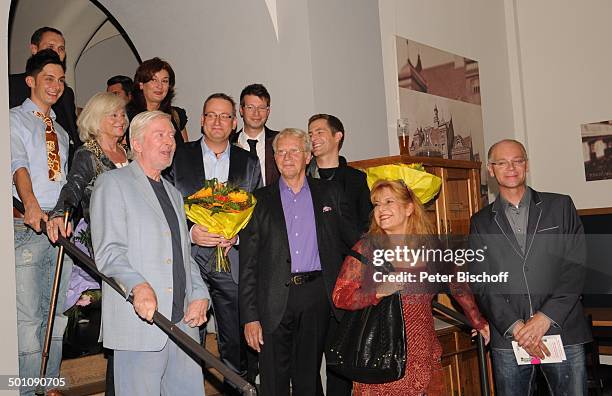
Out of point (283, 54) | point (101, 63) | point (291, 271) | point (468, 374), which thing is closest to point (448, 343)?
point (468, 374)

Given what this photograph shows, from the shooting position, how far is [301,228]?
4082mm

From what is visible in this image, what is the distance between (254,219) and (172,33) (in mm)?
3098

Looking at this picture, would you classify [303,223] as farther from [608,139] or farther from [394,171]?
[608,139]

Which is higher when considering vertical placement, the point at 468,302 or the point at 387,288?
the point at 387,288

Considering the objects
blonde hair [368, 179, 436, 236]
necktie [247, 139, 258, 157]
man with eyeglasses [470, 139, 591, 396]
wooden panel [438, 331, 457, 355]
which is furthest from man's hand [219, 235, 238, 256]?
wooden panel [438, 331, 457, 355]

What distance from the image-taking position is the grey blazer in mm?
3125

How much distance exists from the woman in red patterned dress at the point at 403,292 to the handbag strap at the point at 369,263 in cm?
2

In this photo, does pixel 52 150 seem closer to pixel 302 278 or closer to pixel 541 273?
pixel 302 278

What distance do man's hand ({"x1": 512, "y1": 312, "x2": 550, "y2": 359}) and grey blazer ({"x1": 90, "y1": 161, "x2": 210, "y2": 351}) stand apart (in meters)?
1.78

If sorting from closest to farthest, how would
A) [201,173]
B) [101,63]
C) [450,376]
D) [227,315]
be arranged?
[227,315] < [201,173] < [450,376] < [101,63]

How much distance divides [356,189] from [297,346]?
1.15m

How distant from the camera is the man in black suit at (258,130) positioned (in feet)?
16.1

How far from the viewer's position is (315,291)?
4.00 m

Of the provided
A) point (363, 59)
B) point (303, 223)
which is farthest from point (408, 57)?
point (303, 223)
